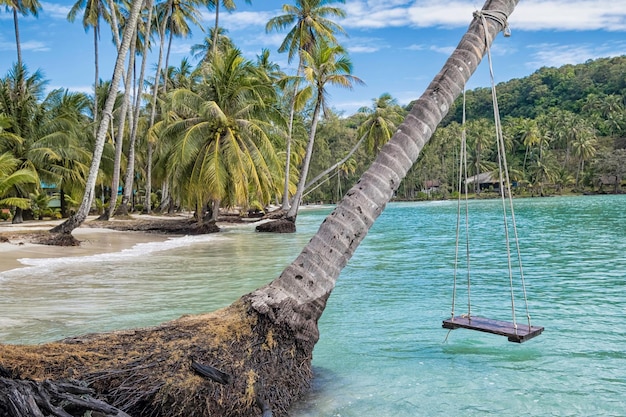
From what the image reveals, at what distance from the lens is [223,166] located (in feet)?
78.5

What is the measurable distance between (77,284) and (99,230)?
46.3 ft

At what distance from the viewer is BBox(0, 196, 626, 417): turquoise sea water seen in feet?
16.1

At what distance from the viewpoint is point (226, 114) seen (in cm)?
2550

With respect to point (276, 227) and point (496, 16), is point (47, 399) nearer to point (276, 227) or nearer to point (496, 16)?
point (496, 16)

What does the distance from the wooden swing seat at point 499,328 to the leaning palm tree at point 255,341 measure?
1.72 m

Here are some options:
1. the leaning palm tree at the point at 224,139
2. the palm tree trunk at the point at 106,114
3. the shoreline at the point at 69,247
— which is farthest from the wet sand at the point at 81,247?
the leaning palm tree at the point at 224,139

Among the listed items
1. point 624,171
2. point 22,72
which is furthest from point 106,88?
point 624,171

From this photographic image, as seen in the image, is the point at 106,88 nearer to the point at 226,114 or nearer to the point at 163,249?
the point at 226,114

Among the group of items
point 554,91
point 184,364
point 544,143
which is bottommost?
point 184,364

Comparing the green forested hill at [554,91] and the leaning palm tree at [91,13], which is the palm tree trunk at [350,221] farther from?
the green forested hill at [554,91]

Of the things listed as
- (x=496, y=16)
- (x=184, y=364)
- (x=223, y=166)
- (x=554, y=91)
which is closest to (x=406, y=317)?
(x=496, y=16)

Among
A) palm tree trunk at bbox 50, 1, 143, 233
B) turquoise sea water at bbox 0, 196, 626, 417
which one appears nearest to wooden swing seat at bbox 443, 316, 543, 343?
turquoise sea water at bbox 0, 196, 626, 417

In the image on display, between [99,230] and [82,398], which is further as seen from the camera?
[99,230]

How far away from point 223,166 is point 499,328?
20030 millimetres
